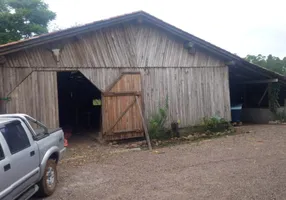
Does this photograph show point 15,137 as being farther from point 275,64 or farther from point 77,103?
point 275,64

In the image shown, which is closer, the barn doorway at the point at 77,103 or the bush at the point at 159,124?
the bush at the point at 159,124

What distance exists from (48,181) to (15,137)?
54.7 inches

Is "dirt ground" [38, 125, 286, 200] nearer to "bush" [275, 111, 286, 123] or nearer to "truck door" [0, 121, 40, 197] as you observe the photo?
"truck door" [0, 121, 40, 197]

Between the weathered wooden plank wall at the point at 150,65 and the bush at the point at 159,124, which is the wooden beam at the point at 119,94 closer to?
the weathered wooden plank wall at the point at 150,65

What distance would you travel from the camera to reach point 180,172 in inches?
278

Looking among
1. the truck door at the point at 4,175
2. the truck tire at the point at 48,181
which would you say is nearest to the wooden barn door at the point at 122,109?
the truck tire at the point at 48,181

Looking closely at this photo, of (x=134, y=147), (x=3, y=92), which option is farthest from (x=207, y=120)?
(x=3, y=92)

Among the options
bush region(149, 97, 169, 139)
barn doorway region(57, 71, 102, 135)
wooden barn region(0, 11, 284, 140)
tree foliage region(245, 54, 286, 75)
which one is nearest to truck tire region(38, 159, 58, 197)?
wooden barn region(0, 11, 284, 140)

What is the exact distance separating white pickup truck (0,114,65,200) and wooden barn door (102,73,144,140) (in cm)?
476

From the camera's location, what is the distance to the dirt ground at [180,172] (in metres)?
5.57

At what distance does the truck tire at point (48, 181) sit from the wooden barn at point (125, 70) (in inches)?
178

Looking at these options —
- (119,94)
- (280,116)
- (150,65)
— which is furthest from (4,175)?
(280,116)

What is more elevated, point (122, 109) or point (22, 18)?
point (22, 18)

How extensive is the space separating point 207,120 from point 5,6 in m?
29.8
